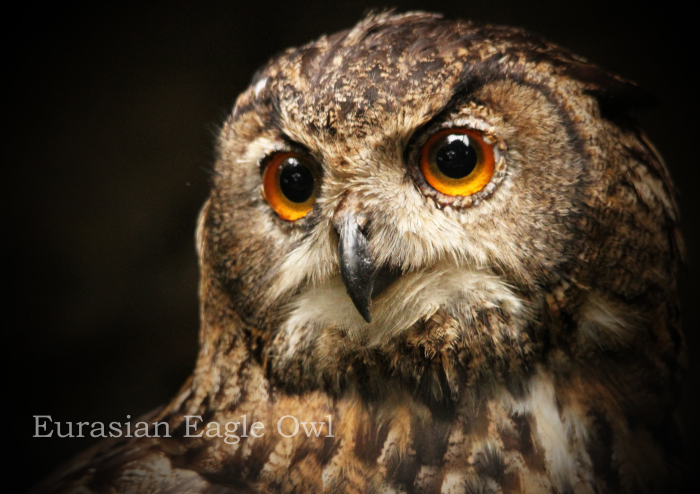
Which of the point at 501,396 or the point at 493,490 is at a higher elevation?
the point at 501,396

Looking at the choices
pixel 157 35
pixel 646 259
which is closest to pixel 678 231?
pixel 646 259

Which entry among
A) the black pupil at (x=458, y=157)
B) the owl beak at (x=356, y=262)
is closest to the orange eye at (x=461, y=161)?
the black pupil at (x=458, y=157)

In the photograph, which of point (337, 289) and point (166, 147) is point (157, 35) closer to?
point (166, 147)

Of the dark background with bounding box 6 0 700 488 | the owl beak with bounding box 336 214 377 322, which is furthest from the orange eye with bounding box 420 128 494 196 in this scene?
the dark background with bounding box 6 0 700 488

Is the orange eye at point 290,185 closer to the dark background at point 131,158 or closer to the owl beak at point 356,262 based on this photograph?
the owl beak at point 356,262

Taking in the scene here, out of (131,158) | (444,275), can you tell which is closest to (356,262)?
(444,275)

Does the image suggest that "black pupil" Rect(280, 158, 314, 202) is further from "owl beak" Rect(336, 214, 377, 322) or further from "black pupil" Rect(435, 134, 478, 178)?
"black pupil" Rect(435, 134, 478, 178)
